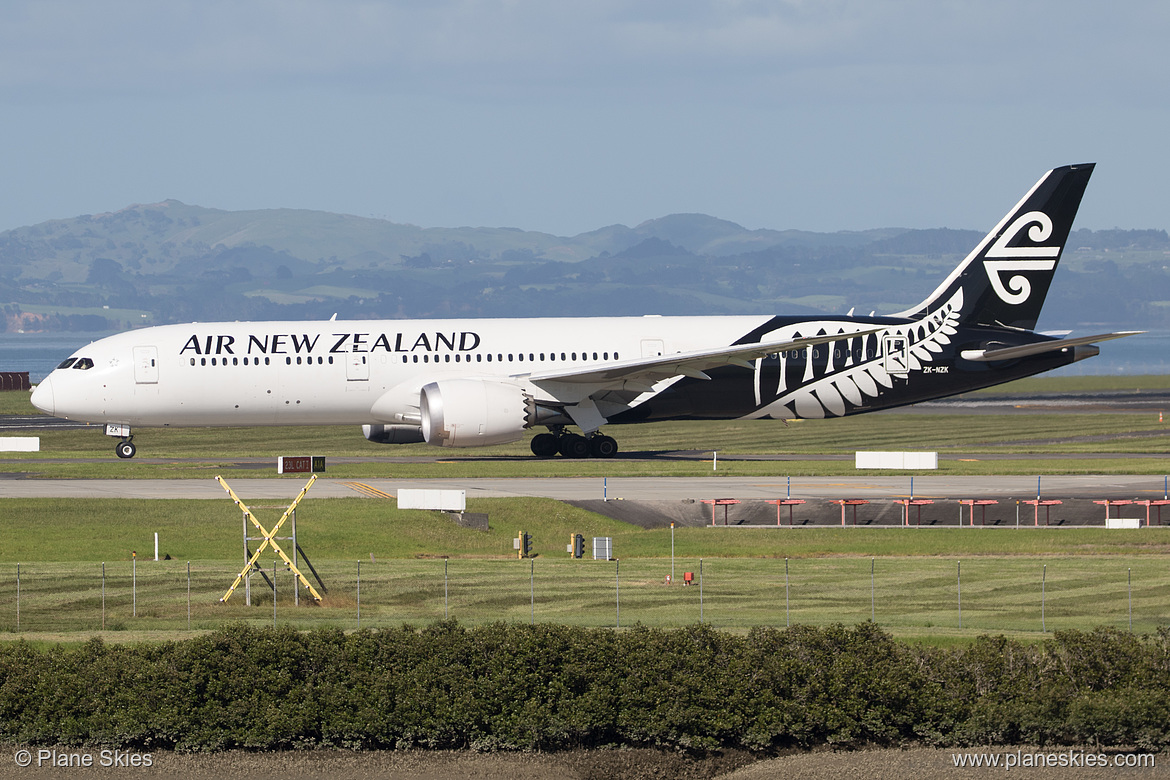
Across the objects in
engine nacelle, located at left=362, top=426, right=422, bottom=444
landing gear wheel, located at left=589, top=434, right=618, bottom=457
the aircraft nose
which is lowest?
landing gear wheel, located at left=589, top=434, right=618, bottom=457

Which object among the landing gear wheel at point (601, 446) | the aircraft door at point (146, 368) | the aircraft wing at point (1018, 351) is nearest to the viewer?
the aircraft door at point (146, 368)

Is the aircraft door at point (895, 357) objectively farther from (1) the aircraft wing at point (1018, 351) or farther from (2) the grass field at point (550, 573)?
(2) the grass field at point (550, 573)

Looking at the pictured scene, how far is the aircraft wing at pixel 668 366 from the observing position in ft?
168

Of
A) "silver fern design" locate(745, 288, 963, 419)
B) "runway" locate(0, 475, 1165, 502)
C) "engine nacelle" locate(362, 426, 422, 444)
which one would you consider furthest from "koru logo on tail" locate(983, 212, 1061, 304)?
"engine nacelle" locate(362, 426, 422, 444)

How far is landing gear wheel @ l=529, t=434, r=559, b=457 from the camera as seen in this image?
57.8m

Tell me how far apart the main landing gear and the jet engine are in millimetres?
4152

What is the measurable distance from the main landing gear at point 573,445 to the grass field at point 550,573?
12.7 metres

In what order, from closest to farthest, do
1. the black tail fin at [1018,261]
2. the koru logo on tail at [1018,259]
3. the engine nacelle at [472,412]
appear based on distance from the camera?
the engine nacelle at [472,412] → the black tail fin at [1018,261] → the koru logo on tail at [1018,259]

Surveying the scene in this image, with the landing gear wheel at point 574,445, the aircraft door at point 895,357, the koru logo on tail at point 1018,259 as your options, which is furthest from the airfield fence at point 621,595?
the koru logo on tail at point 1018,259

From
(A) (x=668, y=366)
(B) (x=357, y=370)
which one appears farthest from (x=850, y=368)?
(B) (x=357, y=370)

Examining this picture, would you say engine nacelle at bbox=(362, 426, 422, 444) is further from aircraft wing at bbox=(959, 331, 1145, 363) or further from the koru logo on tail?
the koru logo on tail

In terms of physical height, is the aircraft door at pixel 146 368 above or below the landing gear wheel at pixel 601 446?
above

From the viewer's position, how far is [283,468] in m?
49.8

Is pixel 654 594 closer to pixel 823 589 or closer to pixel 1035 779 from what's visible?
pixel 823 589
